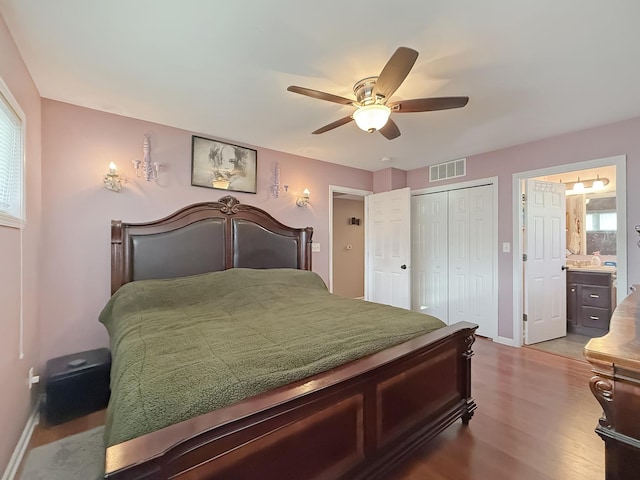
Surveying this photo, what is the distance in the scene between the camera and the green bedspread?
1.03m

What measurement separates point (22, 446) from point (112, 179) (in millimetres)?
1998

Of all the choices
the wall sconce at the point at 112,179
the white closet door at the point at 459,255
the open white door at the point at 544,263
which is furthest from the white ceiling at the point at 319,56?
the white closet door at the point at 459,255

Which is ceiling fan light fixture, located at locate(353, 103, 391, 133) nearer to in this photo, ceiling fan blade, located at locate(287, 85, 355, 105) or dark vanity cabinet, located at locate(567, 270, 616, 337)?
ceiling fan blade, located at locate(287, 85, 355, 105)

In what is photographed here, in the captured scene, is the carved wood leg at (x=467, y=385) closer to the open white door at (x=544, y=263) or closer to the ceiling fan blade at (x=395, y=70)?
the ceiling fan blade at (x=395, y=70)

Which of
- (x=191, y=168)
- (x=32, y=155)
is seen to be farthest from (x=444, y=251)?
(x=32, y=155)

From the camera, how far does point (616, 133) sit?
2.87m

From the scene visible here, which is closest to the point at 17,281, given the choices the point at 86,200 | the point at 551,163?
the point at 86,200

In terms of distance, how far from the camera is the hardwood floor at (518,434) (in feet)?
5.37

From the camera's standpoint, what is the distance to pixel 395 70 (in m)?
1.55

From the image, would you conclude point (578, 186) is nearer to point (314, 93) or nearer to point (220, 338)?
point (314, 93)

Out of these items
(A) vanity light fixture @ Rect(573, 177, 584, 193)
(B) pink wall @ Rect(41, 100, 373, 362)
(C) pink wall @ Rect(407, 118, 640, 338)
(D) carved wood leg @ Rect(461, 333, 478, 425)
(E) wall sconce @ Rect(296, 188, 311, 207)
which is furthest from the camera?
(A) vanity light fixture @ Rect(573, 177, 584, 193)

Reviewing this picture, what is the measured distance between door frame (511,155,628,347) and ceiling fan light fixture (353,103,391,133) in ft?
8.26

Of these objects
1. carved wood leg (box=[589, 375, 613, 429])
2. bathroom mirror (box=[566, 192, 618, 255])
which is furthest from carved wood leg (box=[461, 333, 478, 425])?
bathroom mirror (box=[566, 192, 618, 255])

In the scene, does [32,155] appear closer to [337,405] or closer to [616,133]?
[337,405]
